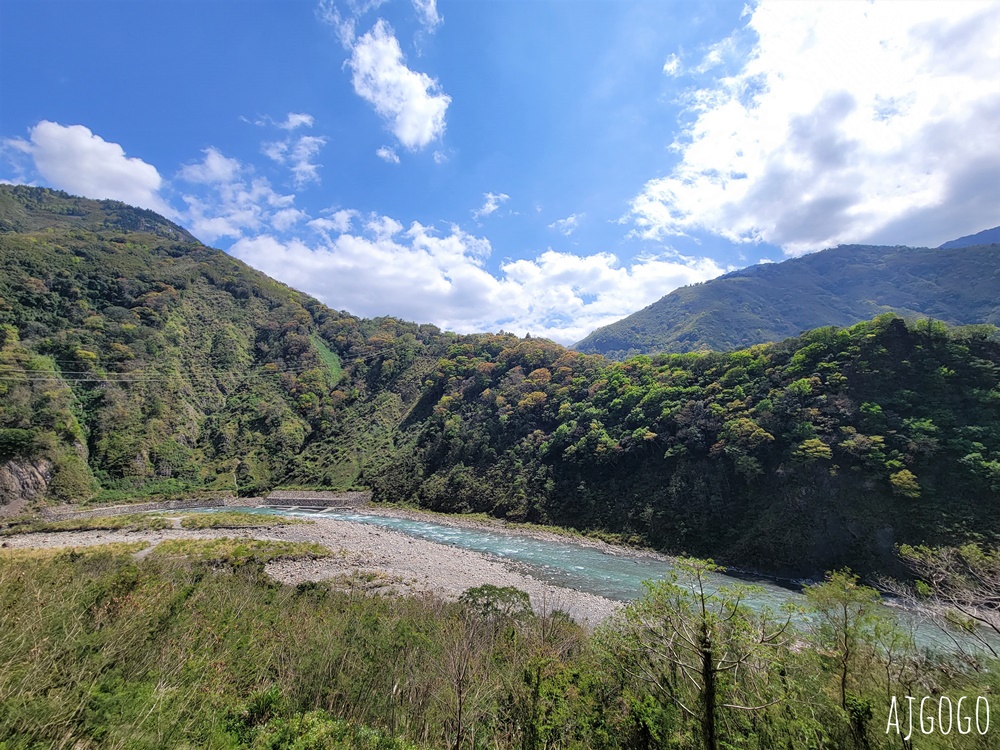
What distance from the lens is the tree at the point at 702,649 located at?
255 inches

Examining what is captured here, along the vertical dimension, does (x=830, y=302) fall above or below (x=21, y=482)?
above

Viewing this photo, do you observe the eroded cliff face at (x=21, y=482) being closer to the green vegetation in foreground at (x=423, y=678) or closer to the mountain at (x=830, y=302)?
the green vegetation in foreground at (x=423, y=678)

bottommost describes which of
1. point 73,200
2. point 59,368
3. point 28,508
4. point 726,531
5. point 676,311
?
point 28,508

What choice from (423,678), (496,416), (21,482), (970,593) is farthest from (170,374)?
(970,593)

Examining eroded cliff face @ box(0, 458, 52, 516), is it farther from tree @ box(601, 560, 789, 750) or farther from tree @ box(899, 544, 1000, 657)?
tree @ box(899, 544, 1000, 657)

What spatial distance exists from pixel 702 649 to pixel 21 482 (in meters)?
71.8

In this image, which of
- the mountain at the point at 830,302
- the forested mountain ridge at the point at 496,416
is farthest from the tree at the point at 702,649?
the mountain at the point at 830,302

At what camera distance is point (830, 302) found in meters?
177

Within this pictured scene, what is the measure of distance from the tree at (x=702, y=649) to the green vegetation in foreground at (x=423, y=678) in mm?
60

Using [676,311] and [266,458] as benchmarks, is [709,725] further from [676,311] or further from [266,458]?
[676,311]

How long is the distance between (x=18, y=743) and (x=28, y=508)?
64.3 meters

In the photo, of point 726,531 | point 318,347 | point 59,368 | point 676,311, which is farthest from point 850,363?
point 676,311

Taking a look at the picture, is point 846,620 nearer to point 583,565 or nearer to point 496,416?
point 583,565

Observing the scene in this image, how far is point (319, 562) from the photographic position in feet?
102
